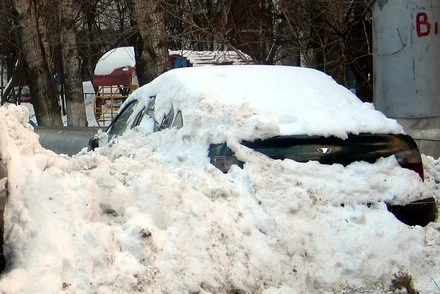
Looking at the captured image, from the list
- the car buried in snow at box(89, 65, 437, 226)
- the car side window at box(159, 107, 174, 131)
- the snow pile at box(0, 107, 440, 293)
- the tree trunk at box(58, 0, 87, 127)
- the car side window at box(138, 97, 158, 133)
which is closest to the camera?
the snow pile at box(0, 107, 440, 293)

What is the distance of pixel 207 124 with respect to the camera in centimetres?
533

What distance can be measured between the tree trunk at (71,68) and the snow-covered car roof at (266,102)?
11931mm

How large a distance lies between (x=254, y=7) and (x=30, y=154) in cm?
1285

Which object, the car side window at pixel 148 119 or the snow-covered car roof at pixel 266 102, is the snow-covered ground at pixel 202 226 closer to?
the snow-covered car roof at pixel 266 102

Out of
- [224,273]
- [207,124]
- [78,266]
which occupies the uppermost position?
[207,124]

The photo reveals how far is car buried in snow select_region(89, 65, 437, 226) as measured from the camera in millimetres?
5035

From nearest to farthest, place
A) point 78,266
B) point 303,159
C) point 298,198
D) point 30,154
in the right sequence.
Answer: point 78,266 < point 30,154 < point 298,198 < point 303,159

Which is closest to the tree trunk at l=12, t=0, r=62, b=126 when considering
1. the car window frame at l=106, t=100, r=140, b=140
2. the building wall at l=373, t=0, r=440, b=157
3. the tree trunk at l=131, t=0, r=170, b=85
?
the tree trunk at l=131, t=0, r=170, b=85

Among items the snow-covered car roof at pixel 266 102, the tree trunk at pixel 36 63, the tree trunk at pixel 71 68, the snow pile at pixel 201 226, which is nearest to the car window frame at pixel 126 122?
the snow-covered car roof at pixel 266 102

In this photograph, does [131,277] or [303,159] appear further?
[303,159]

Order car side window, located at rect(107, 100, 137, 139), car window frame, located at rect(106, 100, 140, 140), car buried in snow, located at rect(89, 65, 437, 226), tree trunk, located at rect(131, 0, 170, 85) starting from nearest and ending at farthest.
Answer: car buried in snow, located at rect(89, 65, 437, 226), car window frame, located at rect(106, 100, 140, 140), car side window, located at rect(107, 100, 137, 139), tree trunk, located at rect(131, 0, 170, 85)

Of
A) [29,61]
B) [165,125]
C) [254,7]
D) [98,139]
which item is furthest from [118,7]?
[165,125]

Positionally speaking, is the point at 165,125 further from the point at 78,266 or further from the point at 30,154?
the point at 78,266

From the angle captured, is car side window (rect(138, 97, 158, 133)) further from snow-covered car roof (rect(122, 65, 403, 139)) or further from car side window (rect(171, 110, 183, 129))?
car side window (rect(171, 110, 183, 129))
